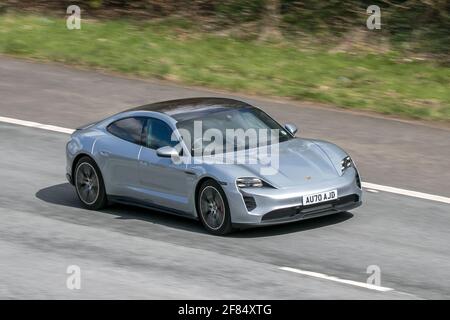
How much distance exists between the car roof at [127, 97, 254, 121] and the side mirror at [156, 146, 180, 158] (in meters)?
0.61

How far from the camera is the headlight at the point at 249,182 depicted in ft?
43.7

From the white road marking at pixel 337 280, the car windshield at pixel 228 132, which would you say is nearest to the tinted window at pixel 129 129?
the car windshield at pixel 228 132

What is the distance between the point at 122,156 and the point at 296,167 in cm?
239

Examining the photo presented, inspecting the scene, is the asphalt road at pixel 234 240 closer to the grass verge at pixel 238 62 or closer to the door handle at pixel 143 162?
the door handle at pixel 143 162

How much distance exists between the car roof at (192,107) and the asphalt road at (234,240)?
136 centimetres

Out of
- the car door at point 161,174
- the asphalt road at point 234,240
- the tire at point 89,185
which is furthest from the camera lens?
the tire at point 89,185

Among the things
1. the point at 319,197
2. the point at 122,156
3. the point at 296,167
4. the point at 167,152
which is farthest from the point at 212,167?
the point at 122,156

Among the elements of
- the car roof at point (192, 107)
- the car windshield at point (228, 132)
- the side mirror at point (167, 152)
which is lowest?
the side mirror at point (167, 152)

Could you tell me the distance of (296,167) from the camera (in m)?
13.7

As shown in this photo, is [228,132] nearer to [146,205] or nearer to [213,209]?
[213,209]

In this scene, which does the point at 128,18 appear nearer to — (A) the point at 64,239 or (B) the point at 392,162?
(B) the point at 392,162

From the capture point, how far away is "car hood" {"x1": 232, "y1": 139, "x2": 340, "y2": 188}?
44.1 ft

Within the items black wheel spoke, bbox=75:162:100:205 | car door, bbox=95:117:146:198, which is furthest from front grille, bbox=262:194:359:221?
black wheel spoke, bbox=75:162:100:205
